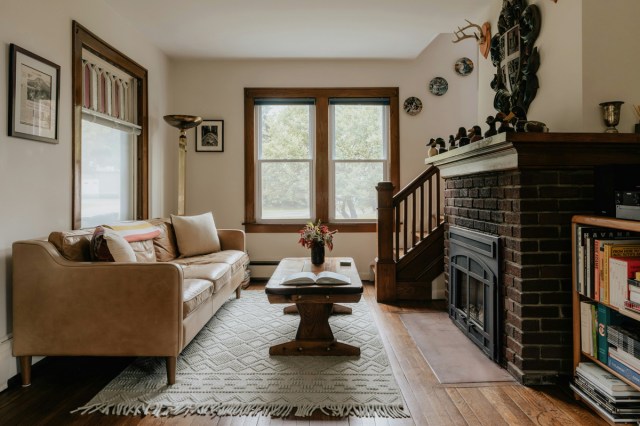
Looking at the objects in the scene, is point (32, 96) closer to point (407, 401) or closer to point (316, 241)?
point (316, 241)

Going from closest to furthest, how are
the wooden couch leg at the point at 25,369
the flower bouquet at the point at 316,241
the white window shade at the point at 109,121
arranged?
the wooden couch leg at the point at 25,369, the white window shade at the point at 109,121, the flower bouquet at the point at 316,241

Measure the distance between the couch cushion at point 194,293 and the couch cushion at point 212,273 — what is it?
108mm

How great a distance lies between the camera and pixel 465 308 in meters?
3.26

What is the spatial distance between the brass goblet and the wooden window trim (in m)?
3.52

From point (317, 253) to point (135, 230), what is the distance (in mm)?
1499

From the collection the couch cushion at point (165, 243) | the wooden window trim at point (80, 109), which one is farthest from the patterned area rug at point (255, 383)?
the wooden window trim at point (80, 109)

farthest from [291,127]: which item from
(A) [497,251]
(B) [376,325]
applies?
(A) [497,251]

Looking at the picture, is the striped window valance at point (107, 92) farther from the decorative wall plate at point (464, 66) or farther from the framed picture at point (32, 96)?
the decorative wall plate at point (464, 66)

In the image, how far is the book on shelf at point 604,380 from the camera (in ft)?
6.18

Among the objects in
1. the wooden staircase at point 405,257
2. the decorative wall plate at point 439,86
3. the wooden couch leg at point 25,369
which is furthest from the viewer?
the decorative wall plate at point 439,86

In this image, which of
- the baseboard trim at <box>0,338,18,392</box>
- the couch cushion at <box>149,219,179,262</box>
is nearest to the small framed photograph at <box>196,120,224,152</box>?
the couch cushion at <box>149,219,179,262</box>

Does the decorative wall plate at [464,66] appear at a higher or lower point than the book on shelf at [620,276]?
higher

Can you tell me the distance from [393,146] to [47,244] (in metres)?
3.86

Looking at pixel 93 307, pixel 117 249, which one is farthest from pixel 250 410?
pixel 117 249
